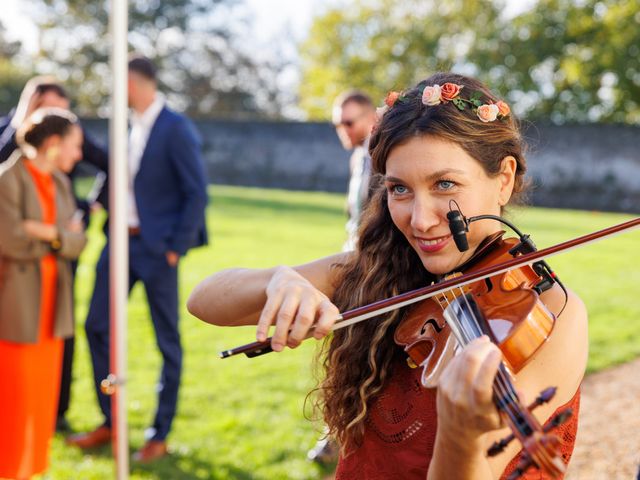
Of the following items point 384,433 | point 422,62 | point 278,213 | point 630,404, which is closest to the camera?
point 384,433

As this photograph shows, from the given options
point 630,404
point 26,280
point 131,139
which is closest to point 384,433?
point 26,280

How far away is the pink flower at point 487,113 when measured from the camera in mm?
1793

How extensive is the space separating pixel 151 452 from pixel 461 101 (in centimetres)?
305

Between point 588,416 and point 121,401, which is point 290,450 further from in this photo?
point 588,416

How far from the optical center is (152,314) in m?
4.38

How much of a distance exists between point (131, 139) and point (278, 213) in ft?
42.1

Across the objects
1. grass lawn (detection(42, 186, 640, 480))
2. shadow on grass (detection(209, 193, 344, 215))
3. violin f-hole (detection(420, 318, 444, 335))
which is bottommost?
shadow on grass (detection(209, 193, 344, 215))

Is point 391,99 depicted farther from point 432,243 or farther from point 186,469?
point 186,469

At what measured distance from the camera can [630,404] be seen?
5141 millimetres

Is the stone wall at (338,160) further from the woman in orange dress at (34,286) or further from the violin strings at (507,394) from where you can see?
the violin strings at (507,394)

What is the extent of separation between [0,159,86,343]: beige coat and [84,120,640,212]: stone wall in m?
19.2

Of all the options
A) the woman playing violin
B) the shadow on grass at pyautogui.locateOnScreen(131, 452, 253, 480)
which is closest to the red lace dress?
the woman playing violin

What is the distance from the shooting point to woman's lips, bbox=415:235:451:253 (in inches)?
68.4

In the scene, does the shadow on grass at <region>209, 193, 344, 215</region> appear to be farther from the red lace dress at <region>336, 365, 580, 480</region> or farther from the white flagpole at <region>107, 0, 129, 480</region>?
the red lace dress at <region>336, 365, 580, 480</region>
